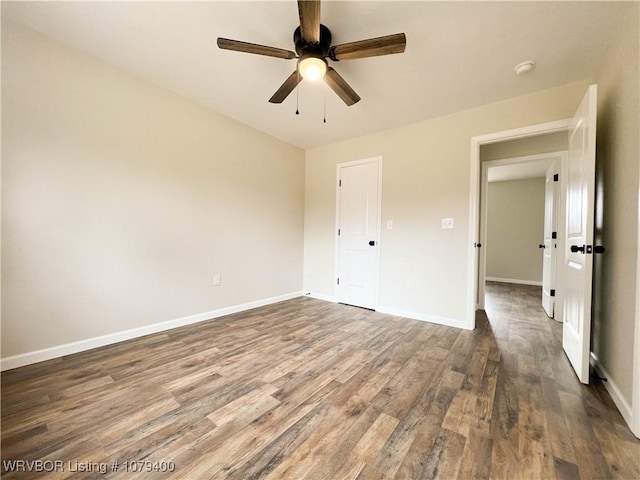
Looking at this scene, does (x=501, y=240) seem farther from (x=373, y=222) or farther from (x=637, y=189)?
(x=637, y=189)

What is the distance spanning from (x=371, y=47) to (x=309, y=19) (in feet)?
1.36

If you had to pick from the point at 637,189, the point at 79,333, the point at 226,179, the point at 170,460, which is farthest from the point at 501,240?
the point at 79,333

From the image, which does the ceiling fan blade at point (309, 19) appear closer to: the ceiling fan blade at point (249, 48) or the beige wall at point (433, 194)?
the ceiling fan blade at point (249, 48)

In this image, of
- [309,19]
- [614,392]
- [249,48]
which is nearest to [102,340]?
[249,48]

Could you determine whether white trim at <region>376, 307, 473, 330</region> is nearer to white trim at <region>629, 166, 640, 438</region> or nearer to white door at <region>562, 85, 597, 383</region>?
white door at <region>562, 85, 597, 383</region>

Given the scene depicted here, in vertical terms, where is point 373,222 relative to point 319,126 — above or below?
below

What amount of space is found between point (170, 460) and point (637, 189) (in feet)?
9.16

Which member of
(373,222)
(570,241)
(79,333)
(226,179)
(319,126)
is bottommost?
(79,333)

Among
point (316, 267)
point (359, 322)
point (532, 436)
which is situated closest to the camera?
point (532, 436)

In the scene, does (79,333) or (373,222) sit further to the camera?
(373,222)

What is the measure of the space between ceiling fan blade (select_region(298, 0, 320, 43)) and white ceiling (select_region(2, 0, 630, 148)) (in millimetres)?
254

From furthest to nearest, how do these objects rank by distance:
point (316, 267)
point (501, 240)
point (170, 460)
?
point (501, 240)
point (316, 267)
point (170, 460)

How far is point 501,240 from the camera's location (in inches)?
244

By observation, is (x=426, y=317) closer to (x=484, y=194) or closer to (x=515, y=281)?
(x=484, y=194)
